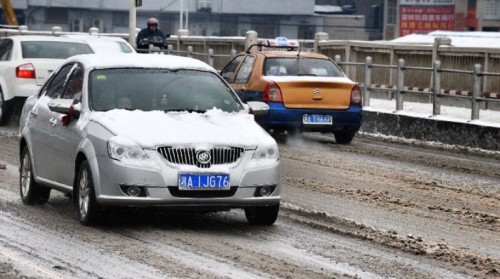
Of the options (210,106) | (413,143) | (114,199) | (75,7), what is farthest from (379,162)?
(75,7)

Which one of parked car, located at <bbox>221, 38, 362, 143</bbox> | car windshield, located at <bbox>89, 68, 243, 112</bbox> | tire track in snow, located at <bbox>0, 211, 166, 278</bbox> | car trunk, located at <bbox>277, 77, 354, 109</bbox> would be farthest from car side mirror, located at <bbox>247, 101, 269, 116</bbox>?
car trunk, located at <bbox>277, 77, 354, 109</bbox>

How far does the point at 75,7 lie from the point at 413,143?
7880 cm

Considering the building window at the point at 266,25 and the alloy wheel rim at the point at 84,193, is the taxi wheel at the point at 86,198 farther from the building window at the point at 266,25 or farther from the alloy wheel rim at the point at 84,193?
the building window at the point at 266,25

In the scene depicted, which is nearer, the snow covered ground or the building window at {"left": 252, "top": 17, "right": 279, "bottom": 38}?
the snow covered ground

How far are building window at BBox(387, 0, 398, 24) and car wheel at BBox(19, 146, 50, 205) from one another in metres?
84.4

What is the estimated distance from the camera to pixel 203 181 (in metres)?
10.6

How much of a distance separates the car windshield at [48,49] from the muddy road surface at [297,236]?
844 centimetres

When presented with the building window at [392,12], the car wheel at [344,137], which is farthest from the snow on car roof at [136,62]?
the building window at [392,12]

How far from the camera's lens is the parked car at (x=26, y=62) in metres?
23.7

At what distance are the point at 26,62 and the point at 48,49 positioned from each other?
0.71 m

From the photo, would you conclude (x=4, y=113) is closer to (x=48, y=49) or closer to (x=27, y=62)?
(x=27, y=62)

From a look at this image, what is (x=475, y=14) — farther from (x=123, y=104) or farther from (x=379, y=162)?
(x=123, y=104)

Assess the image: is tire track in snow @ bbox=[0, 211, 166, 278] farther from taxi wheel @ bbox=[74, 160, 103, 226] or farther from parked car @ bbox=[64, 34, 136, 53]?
parked car @ bbox=[64, 34, 136, 53]

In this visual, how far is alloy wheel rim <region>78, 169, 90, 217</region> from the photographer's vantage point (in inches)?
430
